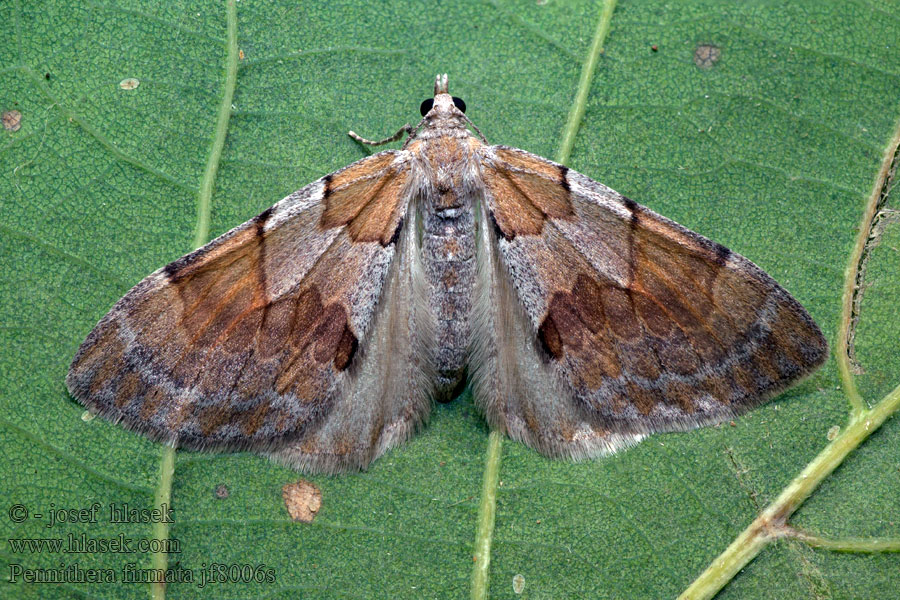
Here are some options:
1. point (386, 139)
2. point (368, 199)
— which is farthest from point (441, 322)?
point (386, 139)

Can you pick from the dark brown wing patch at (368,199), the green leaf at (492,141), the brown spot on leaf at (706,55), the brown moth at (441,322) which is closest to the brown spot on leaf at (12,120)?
the green leaf at (492,141)

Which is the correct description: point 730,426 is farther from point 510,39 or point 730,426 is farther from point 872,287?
point 510,39

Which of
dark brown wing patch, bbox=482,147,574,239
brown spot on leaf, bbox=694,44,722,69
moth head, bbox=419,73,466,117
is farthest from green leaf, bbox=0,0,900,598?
dark brown wing patch, bbox=482,147,574,239

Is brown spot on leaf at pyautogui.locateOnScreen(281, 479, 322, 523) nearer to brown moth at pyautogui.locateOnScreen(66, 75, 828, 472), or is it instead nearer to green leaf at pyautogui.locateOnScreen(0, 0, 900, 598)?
green leaf at pyautogui.locateOnScreen(0, 0, 900, 598)

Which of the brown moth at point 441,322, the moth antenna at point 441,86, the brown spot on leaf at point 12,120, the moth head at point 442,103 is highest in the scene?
the moth antenna at point 441,86

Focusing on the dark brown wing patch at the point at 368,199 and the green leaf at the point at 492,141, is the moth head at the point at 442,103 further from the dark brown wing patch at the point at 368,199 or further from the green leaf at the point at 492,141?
the dark brown wing patch at the point at 368,199

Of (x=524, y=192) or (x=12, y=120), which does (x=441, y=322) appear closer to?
(x=524, y=192)

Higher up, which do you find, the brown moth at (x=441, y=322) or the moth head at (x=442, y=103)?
the moth head at (x=442, y=103)

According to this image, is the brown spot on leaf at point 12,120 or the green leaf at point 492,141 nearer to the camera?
the green leaf at point 492,141
